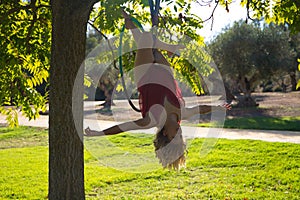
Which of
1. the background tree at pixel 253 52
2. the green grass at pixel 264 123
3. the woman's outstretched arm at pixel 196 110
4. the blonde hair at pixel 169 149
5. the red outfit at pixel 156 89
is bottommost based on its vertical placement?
the green grass at pixel 264 123

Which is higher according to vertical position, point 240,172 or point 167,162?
point 167,162

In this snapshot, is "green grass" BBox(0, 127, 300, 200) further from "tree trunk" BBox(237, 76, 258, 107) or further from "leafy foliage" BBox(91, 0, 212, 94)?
"tree trunk" BBox(237, 76, 258, 107)

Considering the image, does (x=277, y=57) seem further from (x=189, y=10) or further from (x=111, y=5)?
(x=111, y=5)

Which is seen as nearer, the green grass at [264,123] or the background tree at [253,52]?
the green grass at [264,123]

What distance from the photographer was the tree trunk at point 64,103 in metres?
2.44

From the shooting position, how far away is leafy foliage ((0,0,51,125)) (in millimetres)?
3262

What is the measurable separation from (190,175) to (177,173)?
25cm

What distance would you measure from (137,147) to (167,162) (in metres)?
5.74

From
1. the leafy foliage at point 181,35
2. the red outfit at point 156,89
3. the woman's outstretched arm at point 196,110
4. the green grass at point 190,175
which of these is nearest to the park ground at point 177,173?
the green grass at point 190,175

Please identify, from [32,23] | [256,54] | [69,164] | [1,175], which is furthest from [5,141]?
[256,54]

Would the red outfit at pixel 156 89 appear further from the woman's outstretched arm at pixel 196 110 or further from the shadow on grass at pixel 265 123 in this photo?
the shadow on grass at pixel 265 123

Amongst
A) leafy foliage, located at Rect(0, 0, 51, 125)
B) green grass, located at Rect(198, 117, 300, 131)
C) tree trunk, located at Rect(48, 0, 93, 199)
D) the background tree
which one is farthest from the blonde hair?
the background tree

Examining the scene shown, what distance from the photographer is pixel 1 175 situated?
626 centimetres

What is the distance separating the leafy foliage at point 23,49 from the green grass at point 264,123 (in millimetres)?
7517
